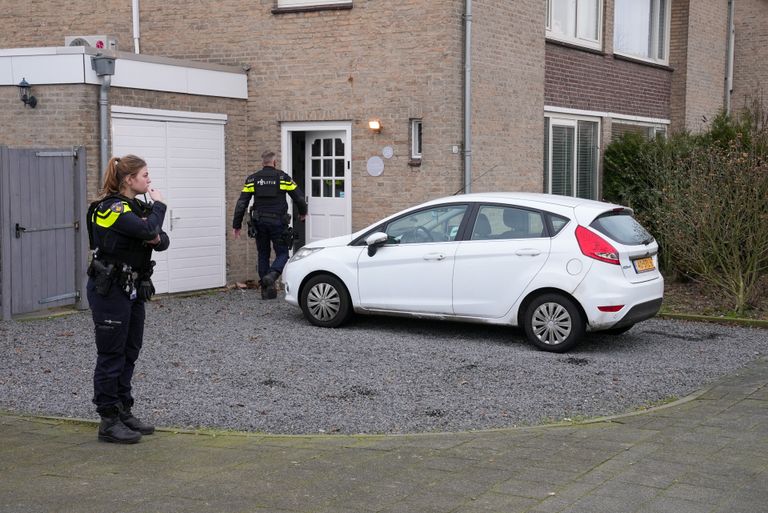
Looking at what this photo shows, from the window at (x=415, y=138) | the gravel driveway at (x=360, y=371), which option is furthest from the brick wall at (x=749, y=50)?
the gravel driveway at (x=360, y=371)

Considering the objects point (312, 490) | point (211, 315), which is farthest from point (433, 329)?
point (312, 490)

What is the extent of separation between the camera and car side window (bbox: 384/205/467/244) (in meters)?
10.9

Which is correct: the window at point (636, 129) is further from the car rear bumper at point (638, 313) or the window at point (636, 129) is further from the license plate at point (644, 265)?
the car rear bumper at point (638, 313)

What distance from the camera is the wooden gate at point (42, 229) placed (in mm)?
11797

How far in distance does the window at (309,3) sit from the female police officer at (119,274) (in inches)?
333

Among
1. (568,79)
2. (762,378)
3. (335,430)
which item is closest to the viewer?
(335,430)

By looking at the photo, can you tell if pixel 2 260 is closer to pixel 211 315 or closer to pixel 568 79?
pixel 211 315

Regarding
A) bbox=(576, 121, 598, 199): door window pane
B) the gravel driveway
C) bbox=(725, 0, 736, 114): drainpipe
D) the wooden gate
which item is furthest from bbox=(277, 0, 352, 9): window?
bbox=(725, 0, 736, 114): drainpipe

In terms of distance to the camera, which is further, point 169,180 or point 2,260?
point 169,180

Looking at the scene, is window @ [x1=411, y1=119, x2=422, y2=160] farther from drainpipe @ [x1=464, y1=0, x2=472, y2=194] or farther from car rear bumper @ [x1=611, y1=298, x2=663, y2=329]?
car rear bumper @ [x1=611, y1=298, x2=663, y2=329]

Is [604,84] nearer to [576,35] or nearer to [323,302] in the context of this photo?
[576,35]

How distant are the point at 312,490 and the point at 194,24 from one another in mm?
11351

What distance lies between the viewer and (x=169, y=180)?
1409 cm

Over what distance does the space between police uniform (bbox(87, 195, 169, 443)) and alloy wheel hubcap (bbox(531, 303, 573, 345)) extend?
14.9 ft
